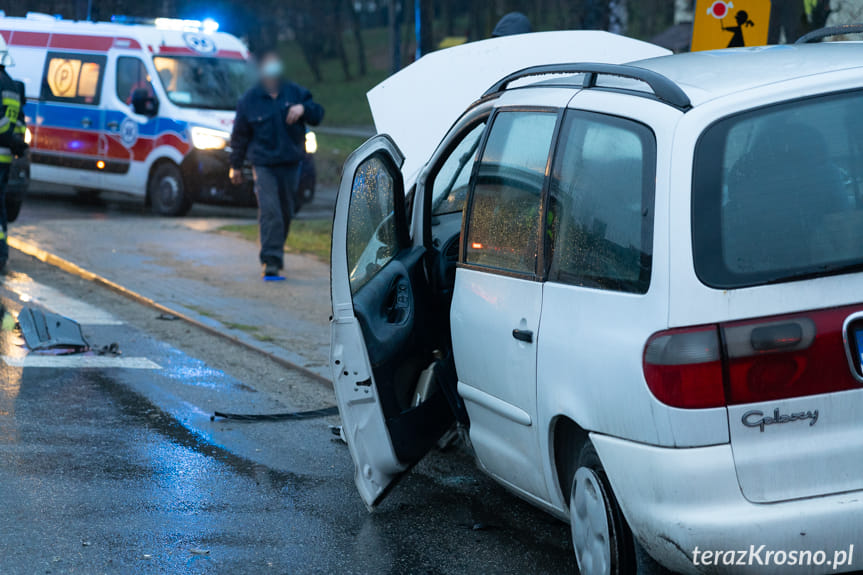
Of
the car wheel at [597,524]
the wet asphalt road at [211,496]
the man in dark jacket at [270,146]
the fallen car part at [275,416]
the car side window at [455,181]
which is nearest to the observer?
the car wheel at [597,524]

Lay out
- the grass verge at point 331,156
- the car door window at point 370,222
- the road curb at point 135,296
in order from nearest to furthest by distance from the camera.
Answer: the car door window at point 370,222 < the road curb at point 135,296 < the grass verge at point 331,156

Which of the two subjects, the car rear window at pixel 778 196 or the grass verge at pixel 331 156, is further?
the grass verge at pixel 331 156

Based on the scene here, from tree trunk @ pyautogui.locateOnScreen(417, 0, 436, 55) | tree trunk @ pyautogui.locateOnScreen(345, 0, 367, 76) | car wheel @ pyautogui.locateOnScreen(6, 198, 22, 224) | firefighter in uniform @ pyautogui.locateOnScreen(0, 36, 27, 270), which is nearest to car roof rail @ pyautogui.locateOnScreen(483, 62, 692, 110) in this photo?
firefighter in uniform @ pyautogui.locateOnScreen(0, 36, 27, 270)

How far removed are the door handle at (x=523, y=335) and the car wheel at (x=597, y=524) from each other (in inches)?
16.2

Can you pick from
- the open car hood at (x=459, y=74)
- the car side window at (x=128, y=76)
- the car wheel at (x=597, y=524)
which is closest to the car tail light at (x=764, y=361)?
the car wheel at (x=597, y=524)

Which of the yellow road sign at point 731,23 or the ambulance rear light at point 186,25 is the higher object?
the yellow road sign at point 731,23

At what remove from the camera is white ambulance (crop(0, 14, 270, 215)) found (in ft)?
53.0

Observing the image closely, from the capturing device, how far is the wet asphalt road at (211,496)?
452 cm

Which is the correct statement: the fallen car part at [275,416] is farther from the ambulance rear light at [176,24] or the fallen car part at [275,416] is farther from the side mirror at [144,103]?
the ambulance rear light at [176,24]

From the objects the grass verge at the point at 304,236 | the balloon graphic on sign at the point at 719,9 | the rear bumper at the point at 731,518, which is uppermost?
the balloon graphic on sign at the point at 719,9

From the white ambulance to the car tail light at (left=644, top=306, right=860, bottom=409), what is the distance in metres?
13.2

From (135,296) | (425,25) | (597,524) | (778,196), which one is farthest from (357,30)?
(778,196)

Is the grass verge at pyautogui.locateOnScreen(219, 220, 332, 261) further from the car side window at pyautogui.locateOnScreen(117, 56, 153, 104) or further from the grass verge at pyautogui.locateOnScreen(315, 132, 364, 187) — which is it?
the grass verge at pyautogui.locateOnScreen(315, 132, 364, 187)

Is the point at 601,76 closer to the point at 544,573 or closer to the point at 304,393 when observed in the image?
the point at 544,573
